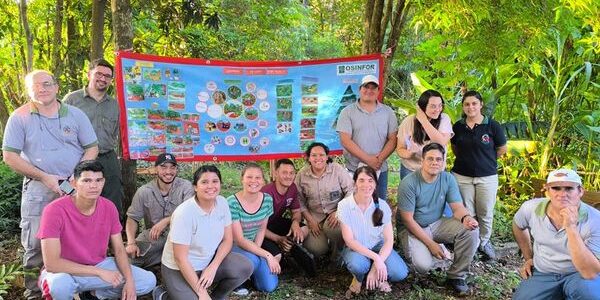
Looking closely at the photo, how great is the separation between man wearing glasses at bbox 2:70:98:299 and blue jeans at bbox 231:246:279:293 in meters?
1.43

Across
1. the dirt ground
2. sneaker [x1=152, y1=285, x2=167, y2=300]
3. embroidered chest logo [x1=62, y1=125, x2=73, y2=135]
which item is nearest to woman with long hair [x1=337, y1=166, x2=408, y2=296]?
the dirt ground

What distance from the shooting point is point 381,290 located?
12.6 feet

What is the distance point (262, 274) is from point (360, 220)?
92cm

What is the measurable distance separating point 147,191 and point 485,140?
3.13 metres

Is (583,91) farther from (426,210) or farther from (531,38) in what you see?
(426,210)

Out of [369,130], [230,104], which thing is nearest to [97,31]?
[230,104]

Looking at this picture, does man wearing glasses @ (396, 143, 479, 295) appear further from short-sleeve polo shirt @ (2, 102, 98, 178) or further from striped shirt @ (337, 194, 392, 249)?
short-sleeve polo shirt @ (2, 102, 98, 178)

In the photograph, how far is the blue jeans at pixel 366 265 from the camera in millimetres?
3662

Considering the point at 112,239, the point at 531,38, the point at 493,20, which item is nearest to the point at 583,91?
the point at 531,38

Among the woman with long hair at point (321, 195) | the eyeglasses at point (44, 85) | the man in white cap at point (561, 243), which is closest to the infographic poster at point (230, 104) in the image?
the woman with long hair at point (321, 195)

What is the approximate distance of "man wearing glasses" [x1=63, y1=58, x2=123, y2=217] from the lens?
157 inches

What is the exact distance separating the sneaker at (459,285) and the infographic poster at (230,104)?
1.97 meters

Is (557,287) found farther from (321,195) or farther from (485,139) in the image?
(321,195)

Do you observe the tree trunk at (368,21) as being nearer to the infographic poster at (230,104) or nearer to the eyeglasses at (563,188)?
the infographic poster at (230,104)
